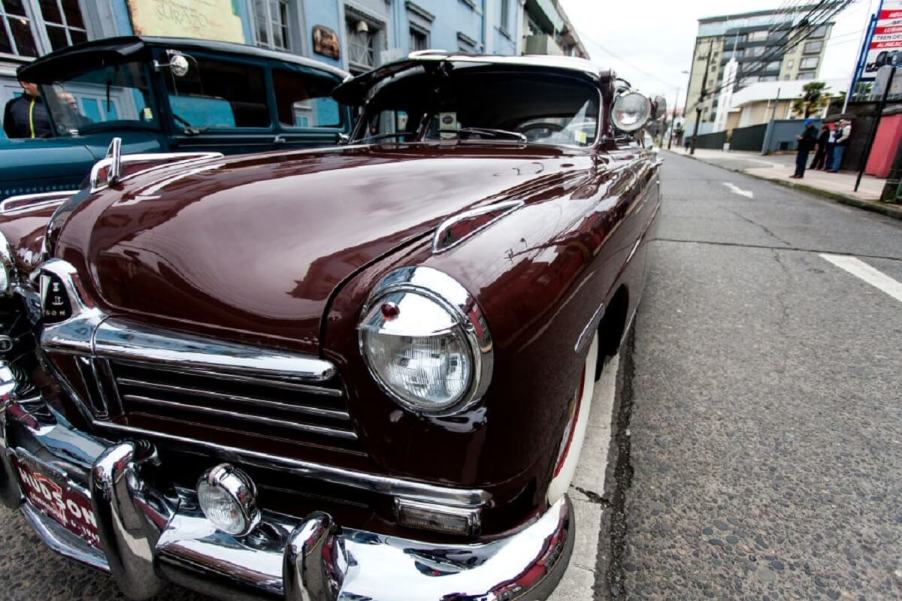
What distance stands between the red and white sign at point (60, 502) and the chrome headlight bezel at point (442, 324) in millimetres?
769

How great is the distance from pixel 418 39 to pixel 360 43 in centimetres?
264

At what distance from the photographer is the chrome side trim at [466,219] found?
38.2 inches

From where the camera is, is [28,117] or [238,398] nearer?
[238,398]

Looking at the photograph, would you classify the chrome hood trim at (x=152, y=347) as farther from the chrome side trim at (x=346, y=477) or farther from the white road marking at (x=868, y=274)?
the white road marking at (x=868, y=274)

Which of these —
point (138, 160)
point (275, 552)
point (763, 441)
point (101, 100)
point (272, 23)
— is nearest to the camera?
point (275, 552)

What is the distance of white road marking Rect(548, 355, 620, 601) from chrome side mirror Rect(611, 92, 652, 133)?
1263mm

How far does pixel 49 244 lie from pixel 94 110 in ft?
10.5

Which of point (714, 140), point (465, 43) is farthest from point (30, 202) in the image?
point (714, 140)

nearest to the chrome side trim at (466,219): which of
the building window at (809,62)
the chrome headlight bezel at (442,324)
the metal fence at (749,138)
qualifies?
the chrome headlight bezel at (442,324)

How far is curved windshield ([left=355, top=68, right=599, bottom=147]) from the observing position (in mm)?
2359

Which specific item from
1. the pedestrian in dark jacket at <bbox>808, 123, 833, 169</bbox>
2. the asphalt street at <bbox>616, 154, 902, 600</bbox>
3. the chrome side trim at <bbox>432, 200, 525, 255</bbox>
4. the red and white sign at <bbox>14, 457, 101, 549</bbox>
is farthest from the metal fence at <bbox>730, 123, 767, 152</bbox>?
the red and white sign at <bbox>14, 457, 101, 549</bbox>

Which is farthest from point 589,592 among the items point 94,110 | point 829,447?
point 94,110

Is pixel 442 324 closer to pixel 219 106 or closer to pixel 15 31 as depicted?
pixel 219 106

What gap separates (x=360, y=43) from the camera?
10.2 m
